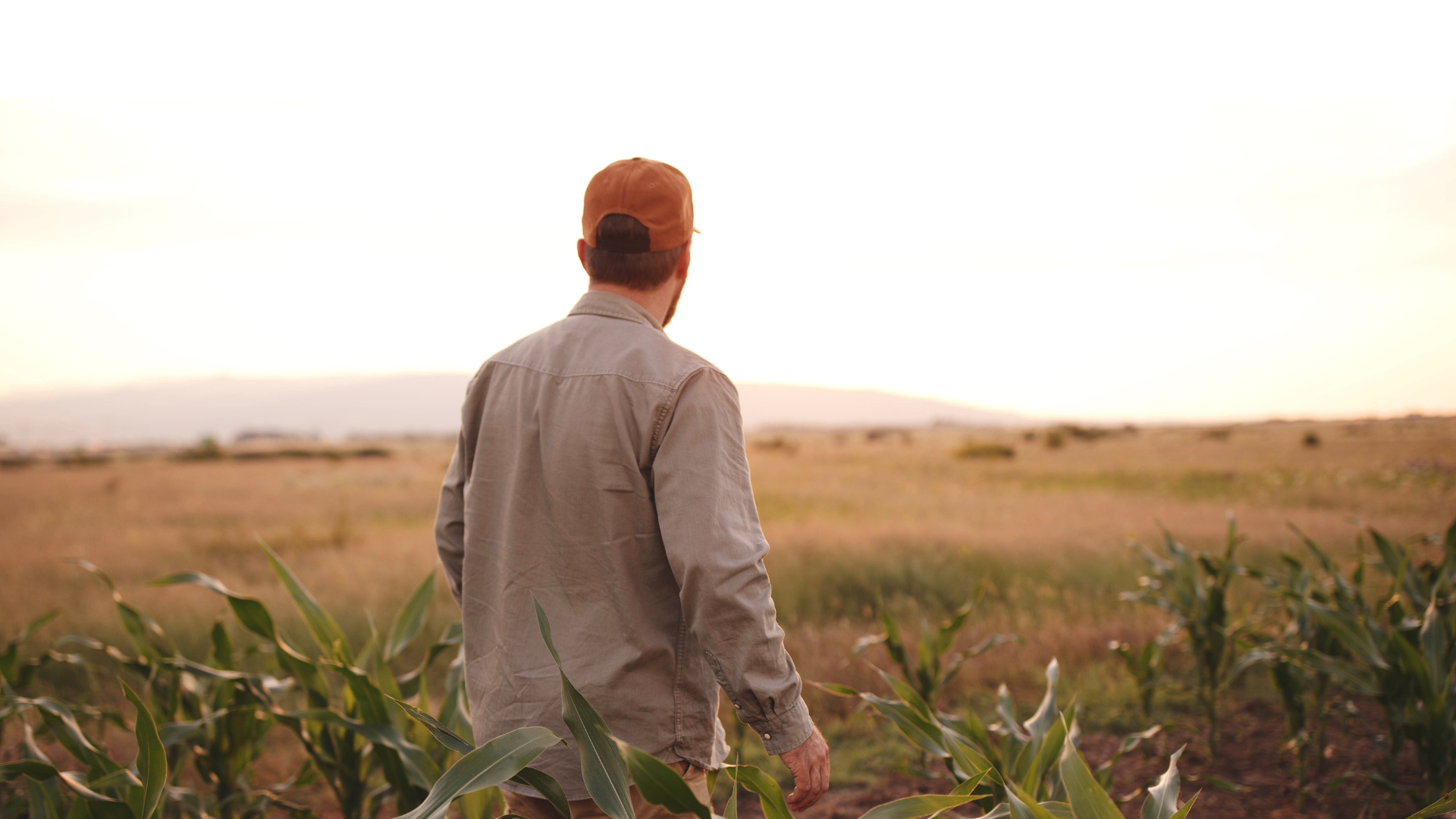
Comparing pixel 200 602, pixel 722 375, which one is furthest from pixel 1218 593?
pixel 200 602

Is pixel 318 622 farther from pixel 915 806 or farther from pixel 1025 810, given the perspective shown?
pixel 1025 810

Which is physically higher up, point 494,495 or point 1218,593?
point 494,495

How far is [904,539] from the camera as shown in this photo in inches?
300

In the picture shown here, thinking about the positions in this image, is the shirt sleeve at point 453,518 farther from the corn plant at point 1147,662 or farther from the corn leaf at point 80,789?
the corn plant at point 1147,662

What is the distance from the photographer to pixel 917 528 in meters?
8.14

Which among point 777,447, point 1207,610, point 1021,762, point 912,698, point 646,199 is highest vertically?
point 646,199

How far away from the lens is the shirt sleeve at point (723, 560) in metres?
1.35

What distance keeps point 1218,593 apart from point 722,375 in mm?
3171

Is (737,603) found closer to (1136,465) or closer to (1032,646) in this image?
(1032,646)

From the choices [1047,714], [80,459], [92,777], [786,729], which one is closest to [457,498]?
[786,729]

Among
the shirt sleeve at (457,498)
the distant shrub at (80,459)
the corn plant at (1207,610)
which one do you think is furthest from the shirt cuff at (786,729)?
the distant shrub at (80,459)

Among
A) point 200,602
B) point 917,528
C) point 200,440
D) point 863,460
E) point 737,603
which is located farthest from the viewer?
point 200,440

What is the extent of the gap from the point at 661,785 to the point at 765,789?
0.62 ft

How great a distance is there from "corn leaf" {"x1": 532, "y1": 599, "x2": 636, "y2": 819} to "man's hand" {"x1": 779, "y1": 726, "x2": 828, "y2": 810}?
330 millimetres
